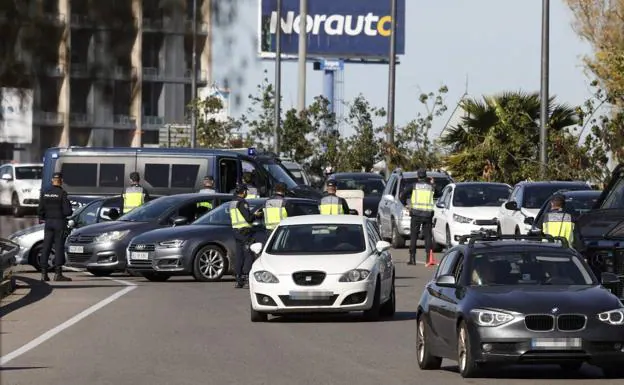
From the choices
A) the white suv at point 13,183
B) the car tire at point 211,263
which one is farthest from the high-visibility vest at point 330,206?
the white suv at point 13,183

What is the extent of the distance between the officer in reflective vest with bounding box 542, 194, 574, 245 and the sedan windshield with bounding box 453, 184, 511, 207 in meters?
10.5

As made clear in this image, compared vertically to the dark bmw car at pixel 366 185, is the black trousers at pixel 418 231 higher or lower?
lower

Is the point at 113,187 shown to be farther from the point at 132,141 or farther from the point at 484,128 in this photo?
the point at 132,141

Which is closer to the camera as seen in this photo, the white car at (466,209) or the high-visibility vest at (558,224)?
the high-visibility vest at (558,224)

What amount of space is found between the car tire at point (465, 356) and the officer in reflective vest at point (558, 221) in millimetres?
9917

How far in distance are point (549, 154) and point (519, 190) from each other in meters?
9.01

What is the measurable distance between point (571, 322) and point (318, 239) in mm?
7849

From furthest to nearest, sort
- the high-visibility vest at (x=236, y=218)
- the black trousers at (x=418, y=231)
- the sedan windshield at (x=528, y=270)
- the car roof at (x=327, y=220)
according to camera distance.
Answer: the black trousers at (x=418, y=231) < the high-visibility vest at (x=236, y=218) < the car roof at (x=327, y=220) < the sedan windshield at (x=528, y=270)

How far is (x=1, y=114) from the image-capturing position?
3643mm

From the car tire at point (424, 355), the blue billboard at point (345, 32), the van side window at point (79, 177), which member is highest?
the blue billboard at point (345, 32)

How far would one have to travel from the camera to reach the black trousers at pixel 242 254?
24969mm

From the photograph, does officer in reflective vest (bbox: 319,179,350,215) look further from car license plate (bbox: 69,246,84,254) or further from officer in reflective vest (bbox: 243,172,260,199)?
car license plate (bbox: 69,246,84,254)

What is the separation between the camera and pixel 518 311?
1307cm

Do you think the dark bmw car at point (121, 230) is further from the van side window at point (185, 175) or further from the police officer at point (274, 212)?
the van side window at point (185, 175)
